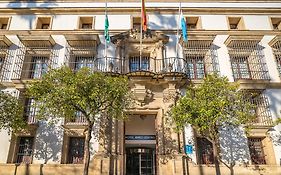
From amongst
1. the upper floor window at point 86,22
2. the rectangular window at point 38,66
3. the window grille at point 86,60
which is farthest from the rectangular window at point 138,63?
the rectangular window at point 38,66

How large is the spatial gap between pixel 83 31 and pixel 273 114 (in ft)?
45.7

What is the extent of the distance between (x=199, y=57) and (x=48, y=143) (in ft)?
37.9

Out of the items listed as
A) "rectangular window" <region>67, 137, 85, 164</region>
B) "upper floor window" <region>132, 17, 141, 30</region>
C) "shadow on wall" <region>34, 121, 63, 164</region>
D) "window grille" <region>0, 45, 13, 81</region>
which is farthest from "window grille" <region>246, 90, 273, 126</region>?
"window grille" <region>0, 45, 13, 81</region>

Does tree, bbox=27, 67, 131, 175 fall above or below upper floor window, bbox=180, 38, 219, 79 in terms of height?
below

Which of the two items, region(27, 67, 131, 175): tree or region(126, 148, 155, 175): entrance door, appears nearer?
region(27, 67, 131, 175): tree

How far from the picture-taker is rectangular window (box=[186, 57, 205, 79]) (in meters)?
18.1

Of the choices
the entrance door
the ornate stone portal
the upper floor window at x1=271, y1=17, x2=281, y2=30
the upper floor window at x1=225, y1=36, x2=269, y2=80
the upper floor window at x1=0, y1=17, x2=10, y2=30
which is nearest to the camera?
the ornate stone portal

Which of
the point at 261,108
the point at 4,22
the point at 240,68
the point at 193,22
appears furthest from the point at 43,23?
the point at 261,108

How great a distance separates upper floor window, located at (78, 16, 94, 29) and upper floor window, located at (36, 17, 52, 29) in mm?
2341

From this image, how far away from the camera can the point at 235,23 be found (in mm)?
20484

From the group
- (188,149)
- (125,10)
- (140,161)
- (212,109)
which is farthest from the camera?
(125,10)

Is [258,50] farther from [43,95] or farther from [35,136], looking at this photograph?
[35,136]

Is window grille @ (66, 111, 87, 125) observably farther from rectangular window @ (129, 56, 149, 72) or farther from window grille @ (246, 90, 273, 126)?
window grille @ (246, 90, 273, 126)

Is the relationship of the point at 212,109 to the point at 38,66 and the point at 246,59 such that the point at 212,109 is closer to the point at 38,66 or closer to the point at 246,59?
the point at 246,59
